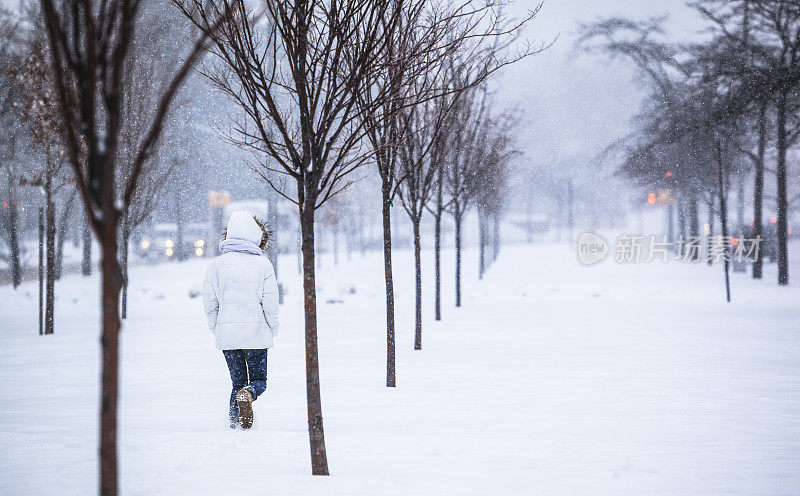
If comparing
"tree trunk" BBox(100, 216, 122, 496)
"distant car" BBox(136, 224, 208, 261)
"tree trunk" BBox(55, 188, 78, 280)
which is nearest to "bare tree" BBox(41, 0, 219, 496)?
"tree trunk" BBox(100, 216, 122, 496)

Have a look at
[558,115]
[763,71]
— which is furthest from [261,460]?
[558,115]

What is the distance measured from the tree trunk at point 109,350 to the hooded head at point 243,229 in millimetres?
2739

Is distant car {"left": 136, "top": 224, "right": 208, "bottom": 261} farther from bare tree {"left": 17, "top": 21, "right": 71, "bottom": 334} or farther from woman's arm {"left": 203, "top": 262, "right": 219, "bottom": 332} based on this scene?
woman's arm {"left": 203, "top": 262, "right": 219, "bottom": 332}

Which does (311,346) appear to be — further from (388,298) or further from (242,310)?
(388,298)

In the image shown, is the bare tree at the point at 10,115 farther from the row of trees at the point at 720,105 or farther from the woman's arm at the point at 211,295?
the row of trees at the point at 720,105

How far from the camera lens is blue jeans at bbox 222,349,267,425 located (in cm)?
490

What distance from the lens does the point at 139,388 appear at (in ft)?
22.5

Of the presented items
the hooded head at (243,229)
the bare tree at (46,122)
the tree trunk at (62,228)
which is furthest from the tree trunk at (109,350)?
the tree trunk at (62,228)

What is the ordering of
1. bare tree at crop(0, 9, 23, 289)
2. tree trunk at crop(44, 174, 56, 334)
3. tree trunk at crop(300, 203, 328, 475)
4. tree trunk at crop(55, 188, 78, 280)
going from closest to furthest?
tree trunk at crop(300, 203, 328, 475) < tree trunk at crop(44, 174, 56, 334) < bare tree at crop(0, 9, 23, 289) < tree trunk at crop(55, 188, 78, 280)

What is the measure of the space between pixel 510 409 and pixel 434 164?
3551mm

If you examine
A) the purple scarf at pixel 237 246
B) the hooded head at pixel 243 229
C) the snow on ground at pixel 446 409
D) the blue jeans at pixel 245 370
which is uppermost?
the hooded head at pixel 243 229

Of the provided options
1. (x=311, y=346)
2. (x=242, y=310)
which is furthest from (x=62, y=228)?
(x=311, y=346)

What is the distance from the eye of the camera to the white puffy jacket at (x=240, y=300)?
480 cm

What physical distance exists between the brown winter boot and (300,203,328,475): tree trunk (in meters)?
1.16
